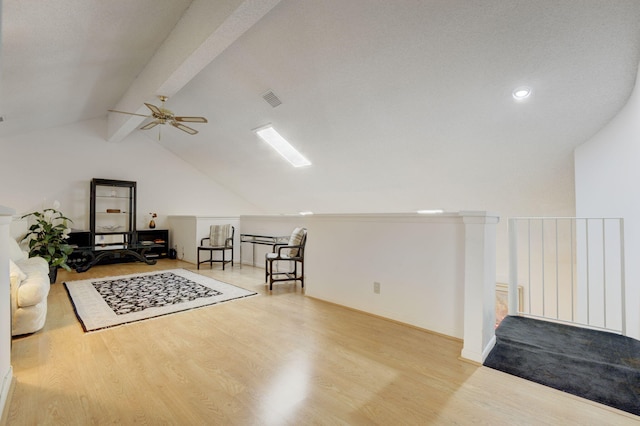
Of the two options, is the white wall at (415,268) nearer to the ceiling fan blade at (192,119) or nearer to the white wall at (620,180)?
the white wall at (620,180)

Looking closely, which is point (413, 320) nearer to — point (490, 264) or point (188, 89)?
point (490, 264)

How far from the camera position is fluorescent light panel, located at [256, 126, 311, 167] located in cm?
530

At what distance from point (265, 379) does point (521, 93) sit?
3.39 meters

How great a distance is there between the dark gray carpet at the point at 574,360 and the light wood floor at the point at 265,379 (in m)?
0.13

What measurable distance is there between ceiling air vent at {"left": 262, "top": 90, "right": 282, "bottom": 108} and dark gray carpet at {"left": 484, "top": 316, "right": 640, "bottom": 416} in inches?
148

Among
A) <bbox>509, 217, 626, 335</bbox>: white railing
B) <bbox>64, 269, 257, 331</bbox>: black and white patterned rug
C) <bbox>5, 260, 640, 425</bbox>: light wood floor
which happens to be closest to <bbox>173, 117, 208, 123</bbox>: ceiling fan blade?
<bbox>64, 269, 257, 331</bbox>: black and white patterned rug

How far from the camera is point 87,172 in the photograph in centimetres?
634

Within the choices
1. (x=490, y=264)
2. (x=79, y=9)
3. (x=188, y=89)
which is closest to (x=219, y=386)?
(x=490, y=264)

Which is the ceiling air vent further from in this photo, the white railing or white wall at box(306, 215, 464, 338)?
the white railing

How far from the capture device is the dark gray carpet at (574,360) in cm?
185

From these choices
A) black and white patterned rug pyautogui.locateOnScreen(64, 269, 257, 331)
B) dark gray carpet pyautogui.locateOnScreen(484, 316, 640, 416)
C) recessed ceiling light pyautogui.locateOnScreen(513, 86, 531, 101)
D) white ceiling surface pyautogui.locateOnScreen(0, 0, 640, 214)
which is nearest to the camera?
dark gray carpet pyautogui.locateOnScreen(484, 316, 640, 416)

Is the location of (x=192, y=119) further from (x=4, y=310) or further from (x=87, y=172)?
(x=87, y=172)

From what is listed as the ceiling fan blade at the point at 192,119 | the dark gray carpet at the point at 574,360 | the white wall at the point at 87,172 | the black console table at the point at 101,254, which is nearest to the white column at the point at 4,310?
the ceiling fan blade at the point at 192,119

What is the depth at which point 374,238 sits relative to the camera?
3242 millimetres
